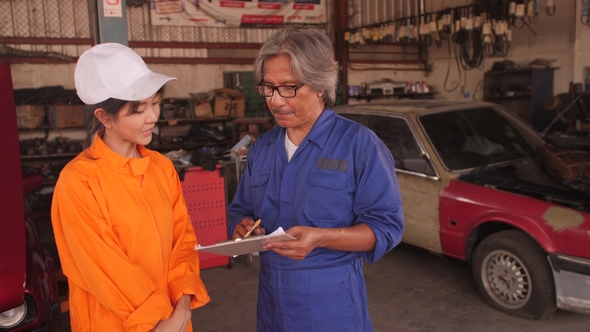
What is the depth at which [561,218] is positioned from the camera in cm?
360

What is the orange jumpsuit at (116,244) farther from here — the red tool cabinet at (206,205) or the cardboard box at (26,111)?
the cardboard box at (26,111)

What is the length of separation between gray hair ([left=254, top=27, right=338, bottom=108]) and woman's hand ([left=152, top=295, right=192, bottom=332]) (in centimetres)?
88

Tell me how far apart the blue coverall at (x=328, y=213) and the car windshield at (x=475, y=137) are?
289 centimetres

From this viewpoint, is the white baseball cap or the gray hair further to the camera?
the gray hair

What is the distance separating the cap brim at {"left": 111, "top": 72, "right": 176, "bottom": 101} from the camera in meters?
1.70

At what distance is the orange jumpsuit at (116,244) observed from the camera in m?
1.65

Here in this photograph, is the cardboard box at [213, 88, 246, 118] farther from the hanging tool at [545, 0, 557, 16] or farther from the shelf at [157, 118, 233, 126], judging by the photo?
the hanging tool at [545, 0, 557, 16]

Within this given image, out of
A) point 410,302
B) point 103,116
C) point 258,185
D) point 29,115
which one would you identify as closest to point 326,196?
→ point 258,185

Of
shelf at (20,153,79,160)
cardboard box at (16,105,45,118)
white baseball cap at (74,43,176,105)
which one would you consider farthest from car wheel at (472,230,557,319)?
cardboard box at (16,105,45,118)

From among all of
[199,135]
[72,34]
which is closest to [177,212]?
[199,135]

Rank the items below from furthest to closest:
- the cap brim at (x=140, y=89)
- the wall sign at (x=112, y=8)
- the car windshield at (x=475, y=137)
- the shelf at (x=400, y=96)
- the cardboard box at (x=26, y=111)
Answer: the shelf at (x=400, y=96) → the cardboard box at (x=26, y=111) → the car windshield at (x=475, y=137) → the wall sign at (x=112, y=8) → the cap brim at (x=140, y=89)

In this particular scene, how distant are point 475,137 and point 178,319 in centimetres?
380

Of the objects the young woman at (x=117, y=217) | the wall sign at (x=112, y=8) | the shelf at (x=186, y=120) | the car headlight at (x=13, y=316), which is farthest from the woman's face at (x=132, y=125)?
the shelf at (x=186, y=120)

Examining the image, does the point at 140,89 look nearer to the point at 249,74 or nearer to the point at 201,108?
the point at 201,108
